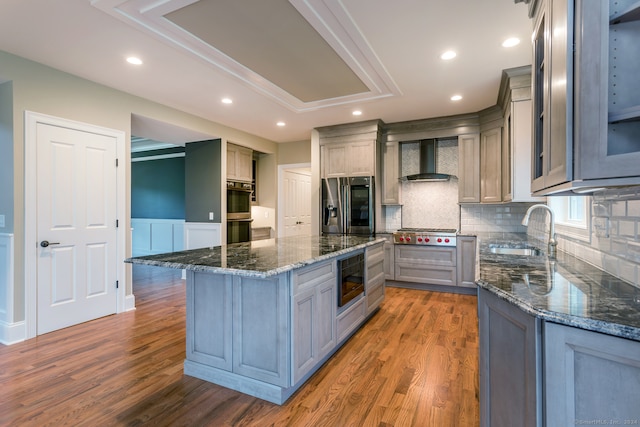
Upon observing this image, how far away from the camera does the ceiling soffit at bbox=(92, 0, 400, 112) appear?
2.22m

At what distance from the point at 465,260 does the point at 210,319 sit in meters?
3.60

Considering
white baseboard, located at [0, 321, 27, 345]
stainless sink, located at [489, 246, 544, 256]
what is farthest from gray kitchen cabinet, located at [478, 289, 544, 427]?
white baseboard, located at [0, 321, 27, 345]

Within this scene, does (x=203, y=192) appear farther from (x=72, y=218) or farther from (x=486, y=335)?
(x=486, y=335)

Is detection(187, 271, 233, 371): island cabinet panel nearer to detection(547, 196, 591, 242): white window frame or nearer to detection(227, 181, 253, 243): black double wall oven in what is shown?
detection(547, 196, 591, 242): white window frame

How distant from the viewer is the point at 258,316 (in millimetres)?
2045

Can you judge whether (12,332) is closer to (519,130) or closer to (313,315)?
(313,315)

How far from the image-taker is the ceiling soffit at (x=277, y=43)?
222 centimetres

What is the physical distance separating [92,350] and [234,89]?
9.68ft

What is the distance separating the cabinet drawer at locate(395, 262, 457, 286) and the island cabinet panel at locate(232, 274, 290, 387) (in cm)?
321

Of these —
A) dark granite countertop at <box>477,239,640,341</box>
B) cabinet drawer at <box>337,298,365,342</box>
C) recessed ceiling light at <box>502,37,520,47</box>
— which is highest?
recessed ceiling light at <box>502,37,520,47</box>

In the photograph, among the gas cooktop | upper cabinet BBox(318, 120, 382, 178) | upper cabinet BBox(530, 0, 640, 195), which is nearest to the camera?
upper cabinet BBox(530, 0, 640, 195)

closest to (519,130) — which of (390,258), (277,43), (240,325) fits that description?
(390,258)

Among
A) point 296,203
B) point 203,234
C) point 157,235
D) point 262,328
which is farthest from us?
point 157,235

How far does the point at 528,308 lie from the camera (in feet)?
3.33
